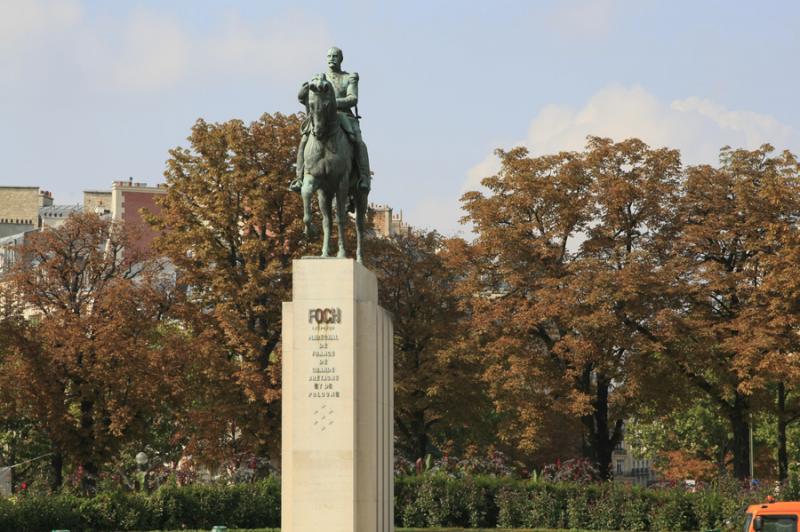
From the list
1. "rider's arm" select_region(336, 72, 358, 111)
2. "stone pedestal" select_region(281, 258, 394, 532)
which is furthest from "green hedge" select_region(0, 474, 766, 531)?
"rider's arm" select_region(336, 72, 358, 111)

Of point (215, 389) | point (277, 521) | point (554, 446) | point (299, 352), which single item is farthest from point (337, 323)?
point (554, 446)

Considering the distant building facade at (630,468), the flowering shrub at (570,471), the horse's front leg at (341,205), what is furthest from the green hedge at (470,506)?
the distant building facade at (630,468)

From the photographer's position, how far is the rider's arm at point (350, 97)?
27562 mm

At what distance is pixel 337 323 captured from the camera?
26.2 m

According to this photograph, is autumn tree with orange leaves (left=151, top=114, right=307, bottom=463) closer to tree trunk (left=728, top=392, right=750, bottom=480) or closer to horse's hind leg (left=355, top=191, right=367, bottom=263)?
tree trunk (left=728, top=392, right=750, bottom=480)

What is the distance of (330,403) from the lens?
85.4 ft

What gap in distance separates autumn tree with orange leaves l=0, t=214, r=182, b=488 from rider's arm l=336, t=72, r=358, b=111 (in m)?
26.2

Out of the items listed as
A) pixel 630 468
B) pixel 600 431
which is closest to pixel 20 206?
pixel 630 468

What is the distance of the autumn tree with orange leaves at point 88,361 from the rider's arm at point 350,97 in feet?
86.0

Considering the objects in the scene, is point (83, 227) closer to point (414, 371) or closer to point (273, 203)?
point (273, 203)

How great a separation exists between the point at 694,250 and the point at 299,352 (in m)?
29.6

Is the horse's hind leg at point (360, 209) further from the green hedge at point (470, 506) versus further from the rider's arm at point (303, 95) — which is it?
the green hedge at point (470, 506)

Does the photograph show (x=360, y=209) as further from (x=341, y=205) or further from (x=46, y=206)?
(x=46, y=206)

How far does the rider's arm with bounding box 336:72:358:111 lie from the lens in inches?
1085
